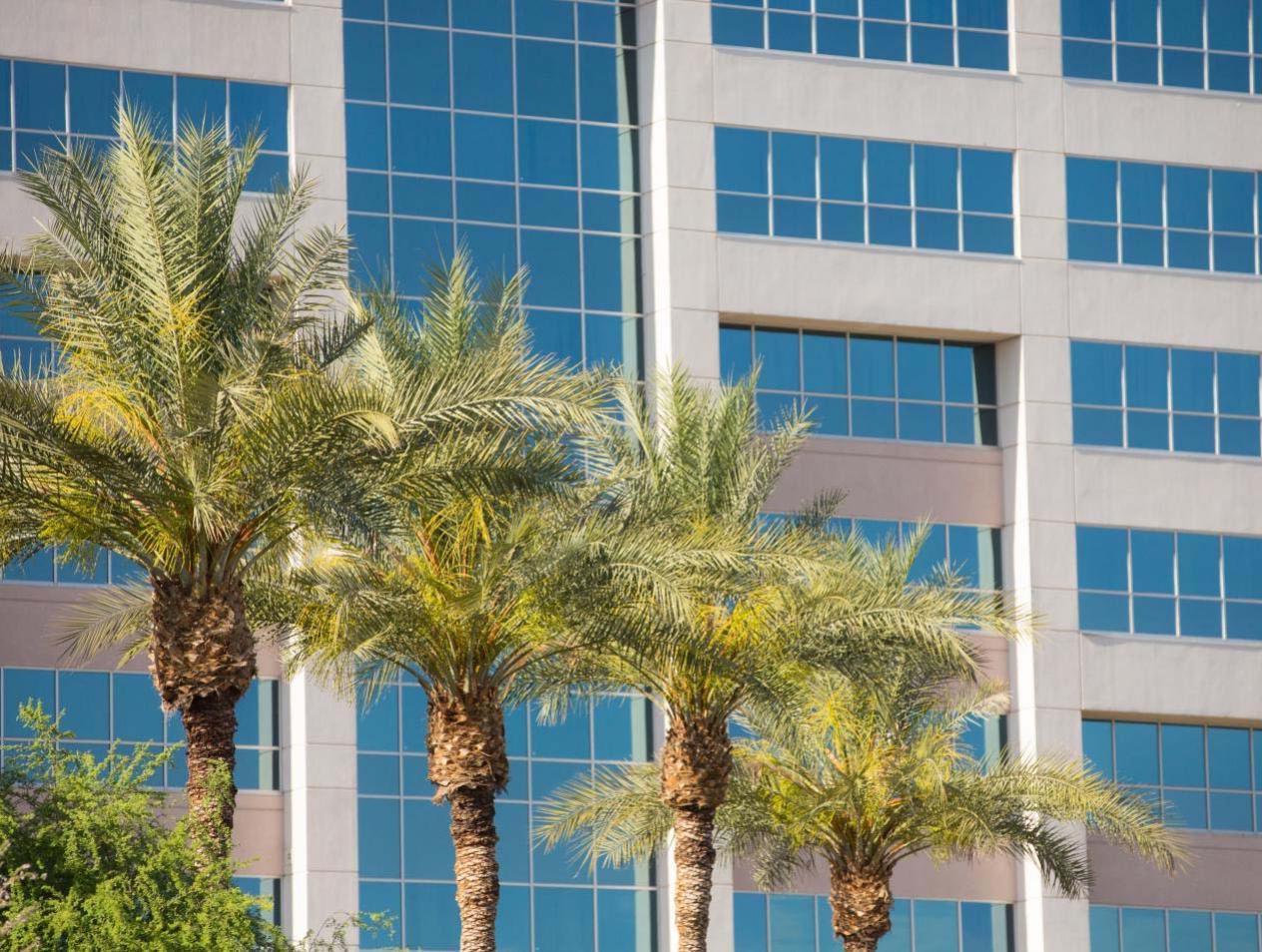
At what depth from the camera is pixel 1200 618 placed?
51312mm

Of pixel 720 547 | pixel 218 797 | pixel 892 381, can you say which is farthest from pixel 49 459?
pixel 892 381

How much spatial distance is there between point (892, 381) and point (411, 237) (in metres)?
10.1

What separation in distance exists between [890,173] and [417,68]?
972 cm

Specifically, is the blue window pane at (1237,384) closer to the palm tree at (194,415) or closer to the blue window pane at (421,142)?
the blue window pane at (421,142)

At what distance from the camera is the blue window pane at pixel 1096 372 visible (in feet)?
168

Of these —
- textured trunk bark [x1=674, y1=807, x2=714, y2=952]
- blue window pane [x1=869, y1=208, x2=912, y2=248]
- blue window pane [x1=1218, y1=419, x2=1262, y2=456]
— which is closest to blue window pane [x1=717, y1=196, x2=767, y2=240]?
blue window pane [x1=869, y1=208, x2=912, y2=248]

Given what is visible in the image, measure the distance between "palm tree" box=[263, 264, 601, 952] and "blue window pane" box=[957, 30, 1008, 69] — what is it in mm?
22548

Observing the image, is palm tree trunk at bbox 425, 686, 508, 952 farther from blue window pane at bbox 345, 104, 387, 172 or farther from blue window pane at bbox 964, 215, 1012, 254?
blue window pane at bbox 964, 215, 1012, 254

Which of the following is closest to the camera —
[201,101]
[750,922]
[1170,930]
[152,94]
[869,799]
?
[869,799]

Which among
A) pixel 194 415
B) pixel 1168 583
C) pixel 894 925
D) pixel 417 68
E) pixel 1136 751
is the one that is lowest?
pixel 894 925

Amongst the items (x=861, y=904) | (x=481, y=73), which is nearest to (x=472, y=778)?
(x=861, y=904)

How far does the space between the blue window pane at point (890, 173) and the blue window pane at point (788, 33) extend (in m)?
2.39

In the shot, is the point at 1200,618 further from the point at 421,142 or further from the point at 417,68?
the point at 417,68

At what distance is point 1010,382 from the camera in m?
50.9
